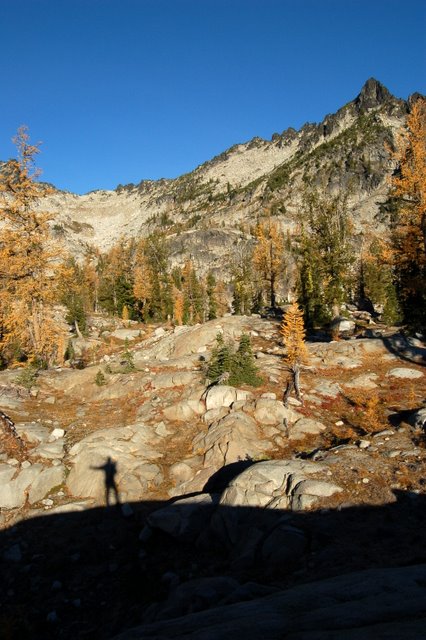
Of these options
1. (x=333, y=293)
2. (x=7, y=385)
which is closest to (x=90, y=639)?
(x=7, y=385)

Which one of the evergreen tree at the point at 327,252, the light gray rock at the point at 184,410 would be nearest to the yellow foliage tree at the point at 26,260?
the light gray rock at the point at 184,410

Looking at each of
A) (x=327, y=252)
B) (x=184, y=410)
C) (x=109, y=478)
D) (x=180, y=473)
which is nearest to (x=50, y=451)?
(x=109, y=478)

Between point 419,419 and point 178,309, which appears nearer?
point 419,419

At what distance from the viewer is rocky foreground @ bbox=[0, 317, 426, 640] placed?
545 centimetres

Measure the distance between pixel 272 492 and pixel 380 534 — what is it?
2533mm

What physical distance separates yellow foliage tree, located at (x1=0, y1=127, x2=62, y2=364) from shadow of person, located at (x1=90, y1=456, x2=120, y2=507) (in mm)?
12426

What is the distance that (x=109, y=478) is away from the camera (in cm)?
1178

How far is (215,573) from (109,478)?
5.10 meters

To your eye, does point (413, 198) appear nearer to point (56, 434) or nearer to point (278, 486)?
point (278, 486)

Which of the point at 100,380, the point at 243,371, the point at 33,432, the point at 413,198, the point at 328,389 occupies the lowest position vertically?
the point at 33,432

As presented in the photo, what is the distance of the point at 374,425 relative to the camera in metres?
13.2

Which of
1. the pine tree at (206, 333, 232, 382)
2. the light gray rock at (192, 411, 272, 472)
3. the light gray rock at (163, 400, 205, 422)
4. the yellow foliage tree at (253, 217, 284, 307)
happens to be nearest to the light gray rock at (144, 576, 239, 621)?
the light gray rock at (192, 411, 272, 472)

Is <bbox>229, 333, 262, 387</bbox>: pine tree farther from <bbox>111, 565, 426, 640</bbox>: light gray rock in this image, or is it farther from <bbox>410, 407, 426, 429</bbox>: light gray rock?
<bbox>111, 565, 426, 640</bbox>: light gray rock

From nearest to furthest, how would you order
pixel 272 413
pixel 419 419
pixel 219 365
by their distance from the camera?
pixel 419 419 → pixel 272 413 → pixel 219 365
